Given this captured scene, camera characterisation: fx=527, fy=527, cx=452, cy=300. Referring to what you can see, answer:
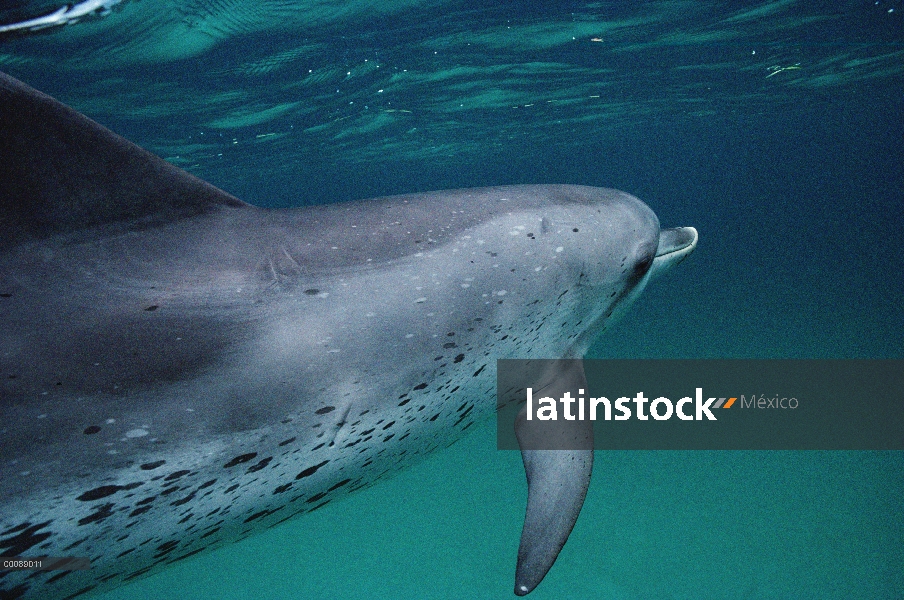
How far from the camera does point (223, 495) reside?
2.42 m

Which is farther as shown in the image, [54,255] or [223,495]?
[223,495]

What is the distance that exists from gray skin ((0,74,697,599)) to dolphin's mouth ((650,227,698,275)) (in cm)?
152

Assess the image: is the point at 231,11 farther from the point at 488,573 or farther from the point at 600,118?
the point at 600,118

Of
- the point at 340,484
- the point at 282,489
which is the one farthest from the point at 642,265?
the point at 282,489

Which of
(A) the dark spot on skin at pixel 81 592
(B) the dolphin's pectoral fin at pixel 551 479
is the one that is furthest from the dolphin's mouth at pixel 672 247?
(A) the dark spot on skin at pixel 81 592

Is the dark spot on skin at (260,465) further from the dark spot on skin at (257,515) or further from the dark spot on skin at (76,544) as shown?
the dark spot on skin at (76,544)

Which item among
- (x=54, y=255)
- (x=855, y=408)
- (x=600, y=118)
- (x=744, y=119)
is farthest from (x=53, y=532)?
(x=744, y=119)

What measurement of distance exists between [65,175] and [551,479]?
3.37 m

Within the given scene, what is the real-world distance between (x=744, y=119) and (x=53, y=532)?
4605cm

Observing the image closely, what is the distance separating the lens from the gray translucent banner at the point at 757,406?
1587 centimetres

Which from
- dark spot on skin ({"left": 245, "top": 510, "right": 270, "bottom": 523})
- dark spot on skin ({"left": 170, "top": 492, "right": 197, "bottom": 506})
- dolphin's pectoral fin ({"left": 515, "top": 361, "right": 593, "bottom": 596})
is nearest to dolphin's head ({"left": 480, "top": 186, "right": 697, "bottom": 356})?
dolphin's pectoral fin ({"left": 515, "top": 361, "right": 593, "bottom": 596})

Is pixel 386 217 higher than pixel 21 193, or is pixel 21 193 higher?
pixel 21 193

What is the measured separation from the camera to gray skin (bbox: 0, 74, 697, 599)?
2.01m

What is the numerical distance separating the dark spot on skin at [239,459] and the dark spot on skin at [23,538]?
639 millimetres
